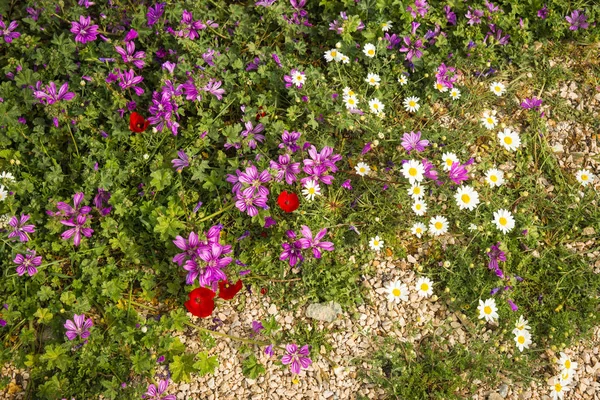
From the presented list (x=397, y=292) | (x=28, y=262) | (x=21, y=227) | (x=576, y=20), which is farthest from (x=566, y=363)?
(x=21, y=227)

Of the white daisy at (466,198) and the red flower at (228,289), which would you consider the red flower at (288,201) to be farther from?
the white daisy at (466,198)

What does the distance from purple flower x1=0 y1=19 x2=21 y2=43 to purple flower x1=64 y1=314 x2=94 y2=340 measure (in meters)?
2.07

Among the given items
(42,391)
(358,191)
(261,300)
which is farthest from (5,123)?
(358,191)

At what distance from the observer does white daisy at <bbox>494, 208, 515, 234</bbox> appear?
371 centimetres

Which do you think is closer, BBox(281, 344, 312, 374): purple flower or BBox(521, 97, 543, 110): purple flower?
BBox(281, 344, 312, 374): purple flower

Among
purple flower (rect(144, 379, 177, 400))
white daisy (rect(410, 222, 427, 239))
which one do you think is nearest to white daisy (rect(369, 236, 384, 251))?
white daisy (rect(410, 222, 427, 239))

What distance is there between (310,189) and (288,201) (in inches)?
9.7

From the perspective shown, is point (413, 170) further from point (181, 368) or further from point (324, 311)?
point (181, 368)

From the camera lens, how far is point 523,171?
408 centimetres

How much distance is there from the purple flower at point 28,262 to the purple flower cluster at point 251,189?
4.12 feet

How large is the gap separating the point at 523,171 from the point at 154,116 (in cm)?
269

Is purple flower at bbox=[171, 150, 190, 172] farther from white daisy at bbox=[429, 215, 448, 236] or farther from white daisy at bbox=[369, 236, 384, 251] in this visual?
white daisy at bbox=[429, 215, 448, 236]

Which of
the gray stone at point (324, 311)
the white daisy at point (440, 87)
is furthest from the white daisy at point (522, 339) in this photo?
the white daisy at point (440, 87)

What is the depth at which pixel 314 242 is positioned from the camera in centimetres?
342
